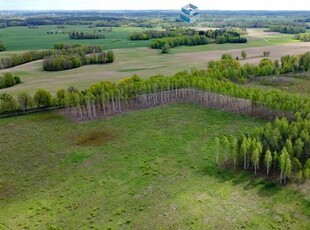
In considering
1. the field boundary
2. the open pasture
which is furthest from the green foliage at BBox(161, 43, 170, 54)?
the field boundary

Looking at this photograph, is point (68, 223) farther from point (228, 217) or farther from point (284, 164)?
point (284, 164)

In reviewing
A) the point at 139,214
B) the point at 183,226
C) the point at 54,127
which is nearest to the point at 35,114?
the point at 54,127

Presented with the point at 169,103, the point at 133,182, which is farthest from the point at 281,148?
the point at 169,103

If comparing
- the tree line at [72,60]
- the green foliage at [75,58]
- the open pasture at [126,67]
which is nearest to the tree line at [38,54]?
the green foliage at [75,58]

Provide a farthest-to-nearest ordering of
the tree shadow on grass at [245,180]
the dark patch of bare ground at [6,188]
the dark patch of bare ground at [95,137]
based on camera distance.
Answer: the dark patch of bare ground at [95,137]
the dark patch of bare ground at [6,188]
the tree shadow on grass at [245,180]

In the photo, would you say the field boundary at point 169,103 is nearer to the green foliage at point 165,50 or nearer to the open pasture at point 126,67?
the open pasture at point 126,67

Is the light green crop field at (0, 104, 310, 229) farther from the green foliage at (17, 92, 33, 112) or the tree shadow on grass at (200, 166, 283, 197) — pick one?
the green foliage at (17, 92, 33, 112)

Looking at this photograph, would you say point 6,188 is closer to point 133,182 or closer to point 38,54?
point 133,182
